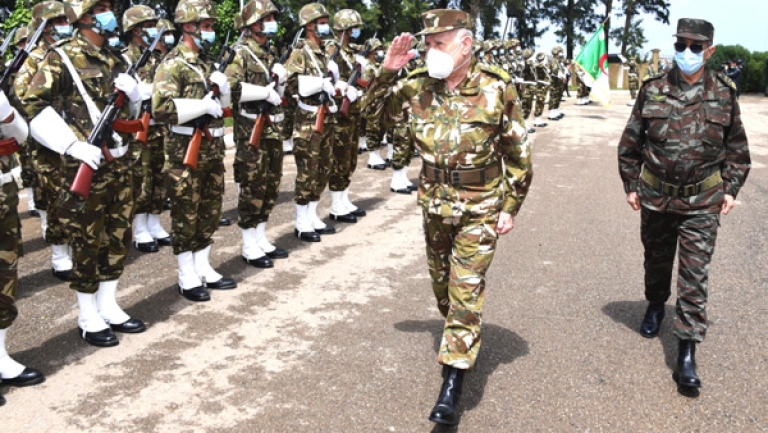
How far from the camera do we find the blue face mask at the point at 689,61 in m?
4.42

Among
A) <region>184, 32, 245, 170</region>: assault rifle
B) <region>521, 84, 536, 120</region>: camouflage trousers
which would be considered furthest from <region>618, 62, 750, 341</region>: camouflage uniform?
<region>521, 84, 536, 120</region>: camouflage trousers

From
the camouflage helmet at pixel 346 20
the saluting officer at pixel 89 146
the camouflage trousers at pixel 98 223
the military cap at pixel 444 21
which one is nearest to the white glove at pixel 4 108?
the saluting officer at pixel 89 146

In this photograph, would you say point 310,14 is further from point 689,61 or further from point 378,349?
point 689,61

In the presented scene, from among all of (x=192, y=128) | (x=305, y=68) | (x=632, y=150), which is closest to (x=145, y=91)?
(x=192, y=128)

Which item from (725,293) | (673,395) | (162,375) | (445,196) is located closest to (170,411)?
(162,375)

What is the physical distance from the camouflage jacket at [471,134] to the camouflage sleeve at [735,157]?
4.61 feet

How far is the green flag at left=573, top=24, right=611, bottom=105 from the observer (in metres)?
16.2

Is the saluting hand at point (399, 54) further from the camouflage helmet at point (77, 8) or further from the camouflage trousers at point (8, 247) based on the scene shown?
the camouflage trousers at point (8, 247)

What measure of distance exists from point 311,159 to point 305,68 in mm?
931

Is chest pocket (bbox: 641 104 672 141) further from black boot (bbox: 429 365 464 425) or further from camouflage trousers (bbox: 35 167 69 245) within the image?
camouflage trousers (bbox: 35 167 69 245)

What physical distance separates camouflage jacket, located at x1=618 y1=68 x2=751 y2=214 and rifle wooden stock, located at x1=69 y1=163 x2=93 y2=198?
11.5 feet

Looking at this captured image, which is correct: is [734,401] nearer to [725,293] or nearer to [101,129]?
[725,293]

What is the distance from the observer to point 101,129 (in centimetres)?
459

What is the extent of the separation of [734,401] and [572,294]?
1.90m
